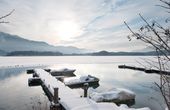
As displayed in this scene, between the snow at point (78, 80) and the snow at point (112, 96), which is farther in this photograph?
the snow at point (78, 80)

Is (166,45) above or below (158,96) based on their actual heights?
above

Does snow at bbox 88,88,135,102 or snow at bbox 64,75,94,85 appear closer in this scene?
snow at bbox 88,88,135,102

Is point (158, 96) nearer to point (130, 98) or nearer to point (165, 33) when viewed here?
point (130, 98)

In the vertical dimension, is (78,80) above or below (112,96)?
above

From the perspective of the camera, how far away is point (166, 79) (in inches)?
75.1

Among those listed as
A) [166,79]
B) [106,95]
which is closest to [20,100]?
[106,95]

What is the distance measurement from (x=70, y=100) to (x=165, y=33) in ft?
38.4

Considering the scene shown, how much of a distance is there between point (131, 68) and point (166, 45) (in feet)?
180

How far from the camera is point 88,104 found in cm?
1148

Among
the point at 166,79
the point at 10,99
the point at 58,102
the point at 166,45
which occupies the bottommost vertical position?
the point at 10,99

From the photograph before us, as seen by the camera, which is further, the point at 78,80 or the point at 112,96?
the point at 78,80

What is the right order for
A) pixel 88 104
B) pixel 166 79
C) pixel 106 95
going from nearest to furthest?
pixel 166 79, pixel 88 104, pixel 106 95

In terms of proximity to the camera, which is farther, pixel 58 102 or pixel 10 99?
pixel 10 99

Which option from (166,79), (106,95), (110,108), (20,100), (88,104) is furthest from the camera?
(20,100)
